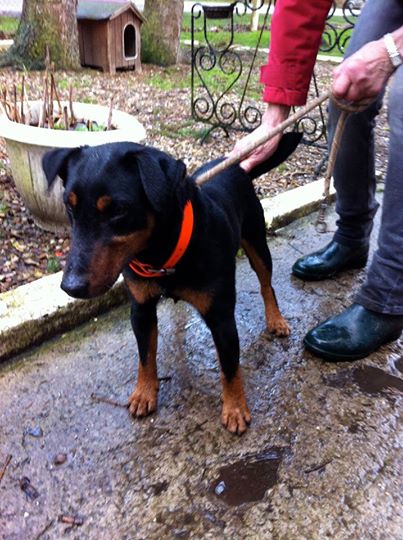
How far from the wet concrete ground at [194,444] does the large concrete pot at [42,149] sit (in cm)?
86

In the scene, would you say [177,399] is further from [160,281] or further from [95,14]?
[95,14]

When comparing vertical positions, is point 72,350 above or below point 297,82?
below

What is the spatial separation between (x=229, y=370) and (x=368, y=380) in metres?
0.70

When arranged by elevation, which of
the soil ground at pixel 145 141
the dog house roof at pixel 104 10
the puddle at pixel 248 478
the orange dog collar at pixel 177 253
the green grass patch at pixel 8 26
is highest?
the orange dog collar at pixel 177 253

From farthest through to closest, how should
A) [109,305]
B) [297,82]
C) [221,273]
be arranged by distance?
[109,305] → [297,82] → [221,273]

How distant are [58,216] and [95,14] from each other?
5520 mm

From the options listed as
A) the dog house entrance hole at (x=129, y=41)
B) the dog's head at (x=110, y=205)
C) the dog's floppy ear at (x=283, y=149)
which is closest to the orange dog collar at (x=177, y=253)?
the dog's head at (x=110, y=205)

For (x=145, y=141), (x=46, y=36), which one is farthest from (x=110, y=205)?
(x=46, y=36)

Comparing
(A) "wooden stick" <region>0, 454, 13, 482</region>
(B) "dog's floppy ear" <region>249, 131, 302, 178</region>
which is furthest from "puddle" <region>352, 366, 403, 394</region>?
(A) "wooden stick" <region>0, 454, 13, 482</region>

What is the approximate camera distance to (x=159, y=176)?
1.55 meters

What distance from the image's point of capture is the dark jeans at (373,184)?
213 centimetres

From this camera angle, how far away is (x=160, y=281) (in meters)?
1.86

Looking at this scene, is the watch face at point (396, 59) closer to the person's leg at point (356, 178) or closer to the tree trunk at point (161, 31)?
the person's leg at point (356, 178)

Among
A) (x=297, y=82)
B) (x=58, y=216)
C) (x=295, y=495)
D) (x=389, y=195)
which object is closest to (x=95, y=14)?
(x=58, y=216)
